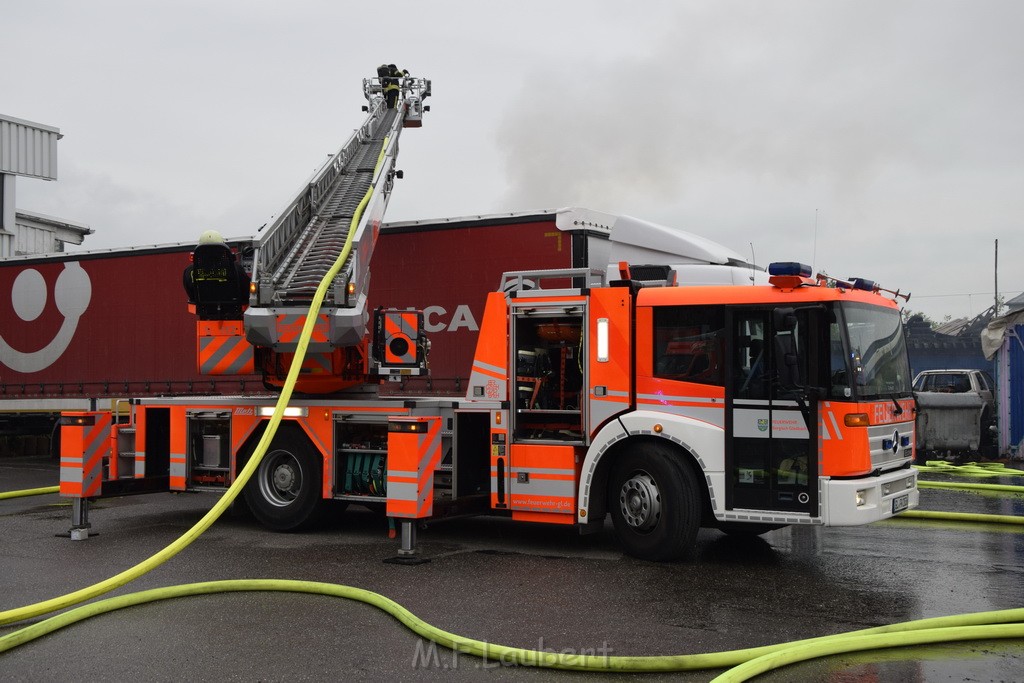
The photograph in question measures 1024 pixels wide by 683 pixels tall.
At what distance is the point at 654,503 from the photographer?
8430 mm

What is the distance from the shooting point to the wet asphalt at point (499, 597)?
552 cm

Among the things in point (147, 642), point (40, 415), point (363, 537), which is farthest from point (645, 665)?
point (40, 415)

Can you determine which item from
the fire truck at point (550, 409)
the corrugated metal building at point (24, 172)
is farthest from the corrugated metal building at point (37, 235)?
the fire truck at point (550, 409)

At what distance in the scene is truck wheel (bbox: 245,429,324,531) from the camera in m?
10.1

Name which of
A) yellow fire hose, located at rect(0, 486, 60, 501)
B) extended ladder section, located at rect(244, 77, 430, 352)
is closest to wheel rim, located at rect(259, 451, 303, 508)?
extended ladder section, located at rect(244, 77, 430, 352)

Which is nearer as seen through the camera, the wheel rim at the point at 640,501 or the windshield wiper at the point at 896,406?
the windshield wiper at the point at 896,406

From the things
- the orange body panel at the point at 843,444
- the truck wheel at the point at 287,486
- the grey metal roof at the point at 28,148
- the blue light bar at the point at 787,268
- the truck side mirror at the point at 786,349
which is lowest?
the truck wheel at the point at 287,486

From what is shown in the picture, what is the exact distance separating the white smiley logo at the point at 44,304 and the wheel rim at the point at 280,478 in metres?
9.30

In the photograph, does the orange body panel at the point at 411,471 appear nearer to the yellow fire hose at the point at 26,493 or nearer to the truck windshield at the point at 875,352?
the truck windshield at the point at 875,352

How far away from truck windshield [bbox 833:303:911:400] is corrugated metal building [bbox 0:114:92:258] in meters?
28.5

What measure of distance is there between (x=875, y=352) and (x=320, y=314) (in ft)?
17.0

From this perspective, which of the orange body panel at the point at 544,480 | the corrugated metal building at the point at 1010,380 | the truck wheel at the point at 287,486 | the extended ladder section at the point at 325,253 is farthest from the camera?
the corrugated metal building at the point at 1010,380

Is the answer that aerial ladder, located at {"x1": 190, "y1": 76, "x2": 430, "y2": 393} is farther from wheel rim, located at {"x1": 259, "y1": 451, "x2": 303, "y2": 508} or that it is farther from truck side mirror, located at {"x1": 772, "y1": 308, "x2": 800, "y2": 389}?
truck side mirror, located at {"x1": 772, "y1": 308, "x2": 800, "y2": 389}

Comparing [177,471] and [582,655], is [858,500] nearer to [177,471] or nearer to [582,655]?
[582,655]
